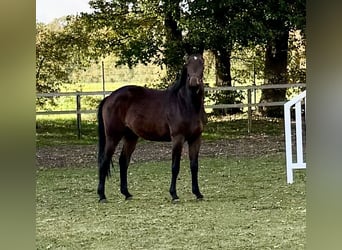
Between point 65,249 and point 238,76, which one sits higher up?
point 238,76

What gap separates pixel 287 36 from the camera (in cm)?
202

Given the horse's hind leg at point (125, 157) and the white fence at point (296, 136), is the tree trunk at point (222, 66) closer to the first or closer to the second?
the white fence at point (296, 136)

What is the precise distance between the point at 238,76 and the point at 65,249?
931 mm

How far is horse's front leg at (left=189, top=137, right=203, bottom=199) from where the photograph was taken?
6.79ft

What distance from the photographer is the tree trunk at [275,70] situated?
204 centimetres

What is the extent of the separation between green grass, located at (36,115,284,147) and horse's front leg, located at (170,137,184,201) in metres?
0.11

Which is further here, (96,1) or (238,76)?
(238,76)

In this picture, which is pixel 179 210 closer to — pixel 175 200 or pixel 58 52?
pixel 175 200

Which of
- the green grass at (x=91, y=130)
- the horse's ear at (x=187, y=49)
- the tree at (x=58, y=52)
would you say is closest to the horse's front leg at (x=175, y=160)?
the green grass at (x=91, y=130)

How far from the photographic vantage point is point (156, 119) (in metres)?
2.16

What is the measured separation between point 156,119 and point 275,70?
53cm
